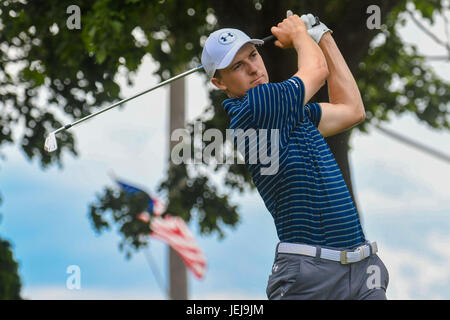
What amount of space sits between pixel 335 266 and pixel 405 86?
10535 millimetres

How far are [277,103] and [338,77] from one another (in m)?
0.65

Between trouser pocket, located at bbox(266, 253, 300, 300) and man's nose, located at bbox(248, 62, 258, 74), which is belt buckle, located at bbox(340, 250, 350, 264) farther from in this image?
man's nose, located at bbox(248, 62, 258, 74)

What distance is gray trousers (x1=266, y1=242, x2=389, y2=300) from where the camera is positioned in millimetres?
3492

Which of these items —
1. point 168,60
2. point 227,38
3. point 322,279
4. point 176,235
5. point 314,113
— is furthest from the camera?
point 176,235

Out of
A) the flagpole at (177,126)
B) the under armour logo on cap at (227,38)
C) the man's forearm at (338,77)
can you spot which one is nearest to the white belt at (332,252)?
the man's forearm at (338,77)

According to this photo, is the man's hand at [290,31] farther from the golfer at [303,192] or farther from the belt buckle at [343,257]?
the belt buckle at [343,257]

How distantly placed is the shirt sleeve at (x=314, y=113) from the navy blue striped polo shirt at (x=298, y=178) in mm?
242

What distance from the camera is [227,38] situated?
378 centimetres

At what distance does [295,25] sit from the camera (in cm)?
381

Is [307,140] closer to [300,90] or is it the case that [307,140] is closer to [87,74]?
[300,90]

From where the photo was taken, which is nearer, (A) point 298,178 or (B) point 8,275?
(A) point 298,178

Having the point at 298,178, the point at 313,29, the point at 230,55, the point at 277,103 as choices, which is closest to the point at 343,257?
the point at 298,178

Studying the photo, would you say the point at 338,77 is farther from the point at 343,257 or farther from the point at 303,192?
the point at 343,257
